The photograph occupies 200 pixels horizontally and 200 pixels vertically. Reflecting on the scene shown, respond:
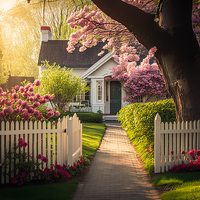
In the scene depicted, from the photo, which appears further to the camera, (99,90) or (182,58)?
(99,90)

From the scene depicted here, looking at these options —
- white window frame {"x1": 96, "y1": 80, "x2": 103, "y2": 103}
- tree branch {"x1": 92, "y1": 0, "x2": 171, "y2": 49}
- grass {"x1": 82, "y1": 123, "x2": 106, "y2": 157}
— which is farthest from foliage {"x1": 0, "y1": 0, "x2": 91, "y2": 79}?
tree branch {"x1": 92, "y1": 0, "x2": 171, "y2": 49}

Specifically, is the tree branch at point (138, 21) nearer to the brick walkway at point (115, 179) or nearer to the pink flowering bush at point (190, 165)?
the pink flowering bush at point (190, 165)

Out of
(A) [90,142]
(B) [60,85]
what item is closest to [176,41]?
(A) [90,142]

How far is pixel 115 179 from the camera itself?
570 cm

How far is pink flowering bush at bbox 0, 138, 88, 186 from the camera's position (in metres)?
5.12

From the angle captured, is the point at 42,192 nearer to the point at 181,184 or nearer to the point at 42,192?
the point at 42,192

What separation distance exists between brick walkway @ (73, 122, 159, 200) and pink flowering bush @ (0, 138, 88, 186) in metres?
0.65

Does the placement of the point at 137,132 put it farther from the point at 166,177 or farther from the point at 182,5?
the point at 182,5

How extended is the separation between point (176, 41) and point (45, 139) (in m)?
3.92

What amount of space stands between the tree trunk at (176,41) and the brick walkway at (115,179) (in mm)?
2048

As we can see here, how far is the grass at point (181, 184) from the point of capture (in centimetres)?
431

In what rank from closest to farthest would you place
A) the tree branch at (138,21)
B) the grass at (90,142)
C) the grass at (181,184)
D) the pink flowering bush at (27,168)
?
the grass at (181,184) → the pink flowering bush at (27,168) → the tree branch at (138,21) → the grass at (90,142)

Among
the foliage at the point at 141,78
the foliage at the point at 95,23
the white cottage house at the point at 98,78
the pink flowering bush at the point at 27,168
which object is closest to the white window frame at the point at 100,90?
the white cottage house at the point at 98,78

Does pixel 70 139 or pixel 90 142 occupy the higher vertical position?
pixel 70 139
